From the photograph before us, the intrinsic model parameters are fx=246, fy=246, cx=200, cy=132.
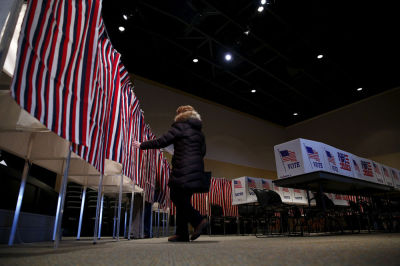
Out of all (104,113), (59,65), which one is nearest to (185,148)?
(104,113)

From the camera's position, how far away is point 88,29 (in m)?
1.96

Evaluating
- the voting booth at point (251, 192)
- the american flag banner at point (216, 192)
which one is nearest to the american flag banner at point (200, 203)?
the american flag banner at point (216, 192)

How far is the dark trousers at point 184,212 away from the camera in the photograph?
251 centimetres

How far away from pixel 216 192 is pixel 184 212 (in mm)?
7225

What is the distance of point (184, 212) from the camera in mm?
2547

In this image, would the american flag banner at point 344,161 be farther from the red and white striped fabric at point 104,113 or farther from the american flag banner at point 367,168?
the red and white striped fabric at point 104,113

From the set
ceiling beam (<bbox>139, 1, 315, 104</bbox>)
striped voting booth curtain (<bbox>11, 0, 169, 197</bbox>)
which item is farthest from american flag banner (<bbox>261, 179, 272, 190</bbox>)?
striped voting booth curtain (<bbox>11, 0, 169, 197</bbox>)

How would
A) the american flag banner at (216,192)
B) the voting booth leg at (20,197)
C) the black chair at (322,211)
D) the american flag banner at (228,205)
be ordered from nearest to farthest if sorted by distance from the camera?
the voting booth leg at (20,197) → the black chair at (322,211) → the american flag banner at (216,192) → the american flag banner at (228,205)

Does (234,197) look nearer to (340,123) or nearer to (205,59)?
(205,59)

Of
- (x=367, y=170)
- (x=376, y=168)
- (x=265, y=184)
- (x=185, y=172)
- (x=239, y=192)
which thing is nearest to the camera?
(x=185, y=172)

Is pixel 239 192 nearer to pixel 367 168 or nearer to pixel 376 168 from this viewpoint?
pixel 367 168

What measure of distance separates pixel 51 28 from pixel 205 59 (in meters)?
8.22

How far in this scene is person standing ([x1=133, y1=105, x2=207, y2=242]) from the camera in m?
2.49

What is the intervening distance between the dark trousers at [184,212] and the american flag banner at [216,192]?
6906 mm
